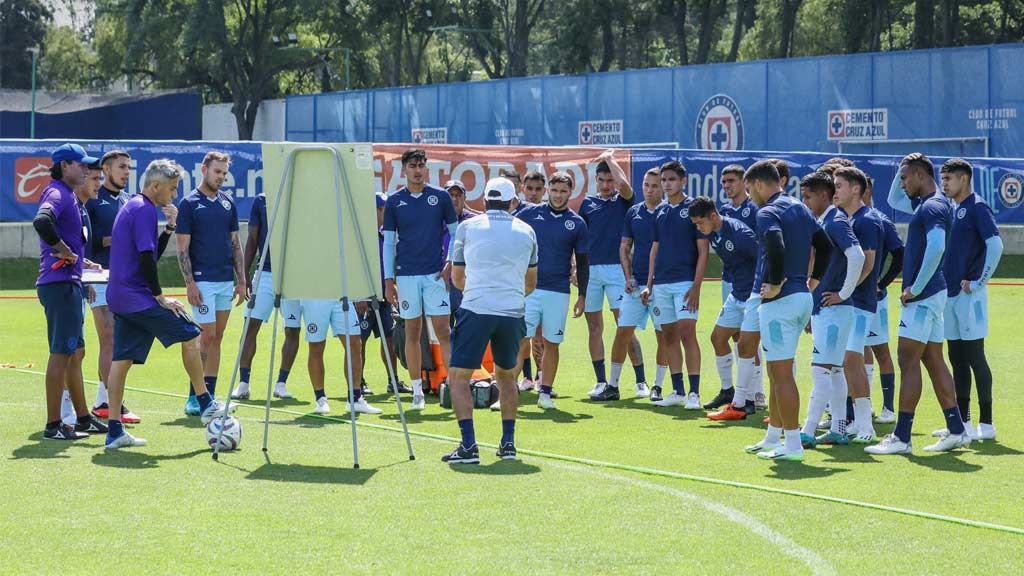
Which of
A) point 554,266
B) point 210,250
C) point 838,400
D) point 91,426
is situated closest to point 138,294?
point 91,426

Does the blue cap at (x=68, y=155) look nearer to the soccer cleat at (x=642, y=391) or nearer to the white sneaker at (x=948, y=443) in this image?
the soccer cleat at (x=642, y=391)

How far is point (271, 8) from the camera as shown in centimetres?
6869

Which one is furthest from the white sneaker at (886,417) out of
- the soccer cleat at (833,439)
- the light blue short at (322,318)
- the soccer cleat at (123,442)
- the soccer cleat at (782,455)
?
the soccer cleat at (123,442)

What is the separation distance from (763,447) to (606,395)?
325 cm

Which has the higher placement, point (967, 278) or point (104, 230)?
point (104, 230)

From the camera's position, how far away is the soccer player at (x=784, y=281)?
31.0ft

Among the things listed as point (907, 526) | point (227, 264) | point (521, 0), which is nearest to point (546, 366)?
point (227, 264)

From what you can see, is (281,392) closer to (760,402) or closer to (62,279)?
(62,279)

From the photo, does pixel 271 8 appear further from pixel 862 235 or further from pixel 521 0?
pixel 862 235

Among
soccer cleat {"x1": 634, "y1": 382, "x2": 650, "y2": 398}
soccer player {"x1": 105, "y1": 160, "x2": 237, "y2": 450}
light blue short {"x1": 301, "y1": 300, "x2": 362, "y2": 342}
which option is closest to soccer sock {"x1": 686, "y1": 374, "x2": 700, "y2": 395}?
soccer cleat {"x1": 634, "y1": 382, "x2": 650, "y2": 398}

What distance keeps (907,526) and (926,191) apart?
3.50m

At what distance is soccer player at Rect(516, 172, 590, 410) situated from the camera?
12.7 m

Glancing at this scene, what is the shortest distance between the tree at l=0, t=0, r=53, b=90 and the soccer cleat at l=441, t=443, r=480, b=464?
3562 inches

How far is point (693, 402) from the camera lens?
12.5 metres
